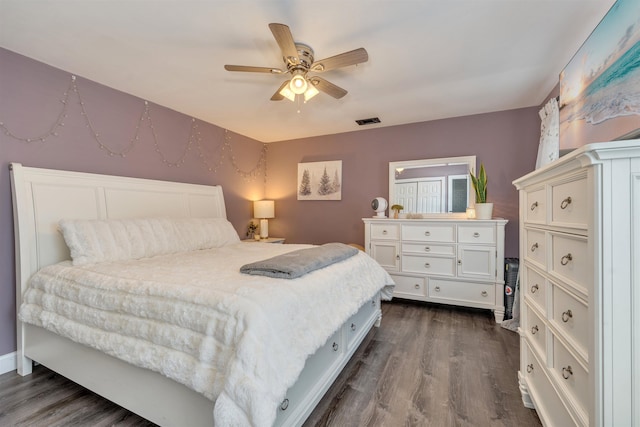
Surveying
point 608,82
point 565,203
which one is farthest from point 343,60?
point 565,203

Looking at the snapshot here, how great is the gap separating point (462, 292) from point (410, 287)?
1.85 ft

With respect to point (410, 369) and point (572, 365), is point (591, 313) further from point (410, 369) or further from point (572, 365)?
point (410, 369)

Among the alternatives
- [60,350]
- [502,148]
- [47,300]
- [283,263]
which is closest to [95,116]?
[47,300]

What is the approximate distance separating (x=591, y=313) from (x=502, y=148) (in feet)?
9.88

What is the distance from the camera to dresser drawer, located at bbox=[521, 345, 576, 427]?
117cm

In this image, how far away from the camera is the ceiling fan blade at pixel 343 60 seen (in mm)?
1789

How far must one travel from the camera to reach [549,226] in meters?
1.26

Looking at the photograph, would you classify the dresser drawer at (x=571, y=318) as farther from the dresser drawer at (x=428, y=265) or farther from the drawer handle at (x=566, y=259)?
the dresser drawer at (x=428, y=265)

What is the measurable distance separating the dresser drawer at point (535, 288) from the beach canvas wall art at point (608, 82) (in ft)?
2.37

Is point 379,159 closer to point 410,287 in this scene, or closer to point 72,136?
point 410,287

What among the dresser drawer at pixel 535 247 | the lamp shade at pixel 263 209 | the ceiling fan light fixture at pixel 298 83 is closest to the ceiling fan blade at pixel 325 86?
the ceiling fan light fixture at pixel 298 83

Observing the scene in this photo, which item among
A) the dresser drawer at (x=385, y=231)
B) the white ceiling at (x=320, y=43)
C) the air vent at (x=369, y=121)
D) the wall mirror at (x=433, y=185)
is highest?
the air vent at (x=369, y=121)

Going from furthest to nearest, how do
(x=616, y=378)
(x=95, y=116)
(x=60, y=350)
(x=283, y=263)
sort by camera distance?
(x=95, y=116) → (x=60, y=350) → (x=283, y=263) → (x=616, y=378)

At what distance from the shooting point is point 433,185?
12.0 feet
